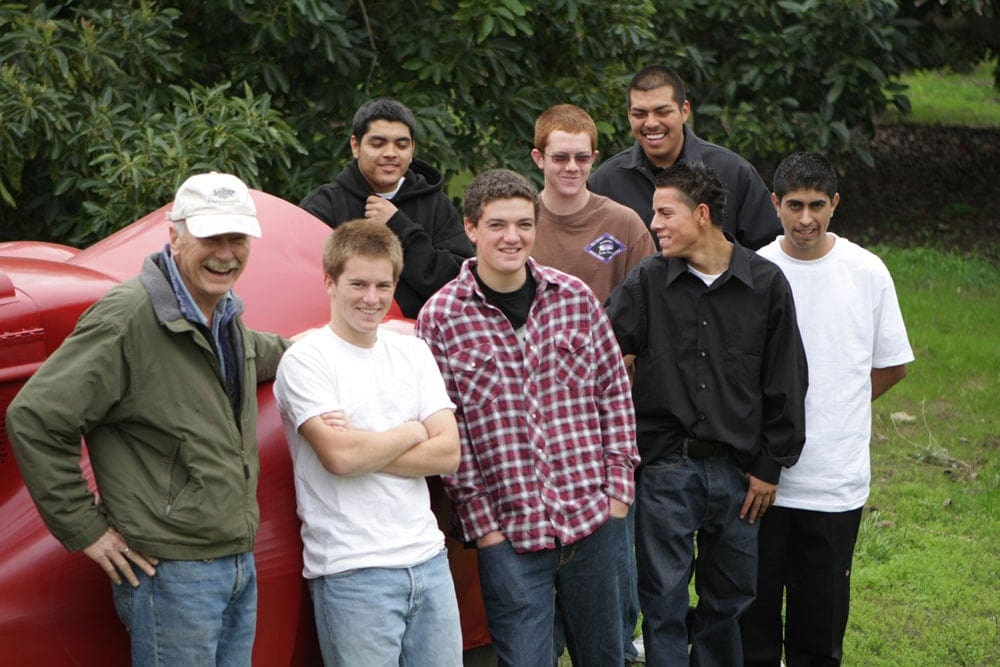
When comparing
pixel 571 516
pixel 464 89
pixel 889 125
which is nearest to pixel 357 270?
pixel 571 516

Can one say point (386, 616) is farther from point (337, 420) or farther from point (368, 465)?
point (337, 420)

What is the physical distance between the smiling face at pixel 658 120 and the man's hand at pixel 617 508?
6.20ft

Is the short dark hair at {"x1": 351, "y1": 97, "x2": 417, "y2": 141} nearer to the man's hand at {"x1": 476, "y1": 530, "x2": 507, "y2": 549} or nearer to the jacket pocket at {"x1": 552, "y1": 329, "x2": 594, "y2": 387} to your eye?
the jacket pocket at {"x1": 552, "y1": 329, "x2": 594, "y2": 387}

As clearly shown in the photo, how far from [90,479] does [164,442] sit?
1.09ft

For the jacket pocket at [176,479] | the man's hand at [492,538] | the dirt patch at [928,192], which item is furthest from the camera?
the dirt patch at [928,192]

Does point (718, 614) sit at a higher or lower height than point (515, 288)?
lower

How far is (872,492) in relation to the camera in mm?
7828

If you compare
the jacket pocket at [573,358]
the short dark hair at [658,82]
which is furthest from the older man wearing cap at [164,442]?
the short dark hair at [658,82]

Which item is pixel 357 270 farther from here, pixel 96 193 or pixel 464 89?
pixel 464 89

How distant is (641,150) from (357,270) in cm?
230

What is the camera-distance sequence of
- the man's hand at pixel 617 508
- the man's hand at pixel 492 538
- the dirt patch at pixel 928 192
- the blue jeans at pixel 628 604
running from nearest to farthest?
the man's hand at pixel 492 538
the man's hand at pixel 617 508
the blue jeans at pixel 628 604
the dirt patch at pixel 928 192

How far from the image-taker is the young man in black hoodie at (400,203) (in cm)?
486

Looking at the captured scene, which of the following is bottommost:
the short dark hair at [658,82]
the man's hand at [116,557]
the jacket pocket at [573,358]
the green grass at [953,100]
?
the man's hand at [116,557]

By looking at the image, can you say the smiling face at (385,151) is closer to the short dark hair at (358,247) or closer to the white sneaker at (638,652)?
the short dark hair at (358,247)
